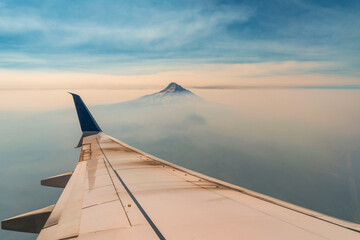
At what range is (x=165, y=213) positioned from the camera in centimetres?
256

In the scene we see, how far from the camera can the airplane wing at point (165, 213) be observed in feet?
6.89

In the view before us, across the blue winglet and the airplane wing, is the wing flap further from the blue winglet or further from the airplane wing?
the blue winglet

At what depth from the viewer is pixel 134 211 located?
258 centimetres

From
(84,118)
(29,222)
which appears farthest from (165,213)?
(84,118)

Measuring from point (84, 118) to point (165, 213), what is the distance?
7.67 m

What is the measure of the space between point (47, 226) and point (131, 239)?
157 cm

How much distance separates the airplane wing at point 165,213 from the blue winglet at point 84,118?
4.20 m

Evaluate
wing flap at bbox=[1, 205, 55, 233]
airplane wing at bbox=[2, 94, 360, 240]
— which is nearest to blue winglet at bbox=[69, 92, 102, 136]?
airplane wing at bbox=[2, 94, 360, 240]

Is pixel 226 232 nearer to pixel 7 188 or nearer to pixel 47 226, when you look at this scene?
pixel 47 226

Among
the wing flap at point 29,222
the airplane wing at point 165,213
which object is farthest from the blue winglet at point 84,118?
the wing flap at point 29,222

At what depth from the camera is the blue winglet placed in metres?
7.75

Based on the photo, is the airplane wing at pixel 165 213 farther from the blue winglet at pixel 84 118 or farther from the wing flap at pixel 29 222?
the blue winglet at pixel 84 118

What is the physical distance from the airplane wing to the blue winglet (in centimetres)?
420

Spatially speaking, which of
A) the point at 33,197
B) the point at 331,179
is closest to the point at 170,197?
the point at 33,197
